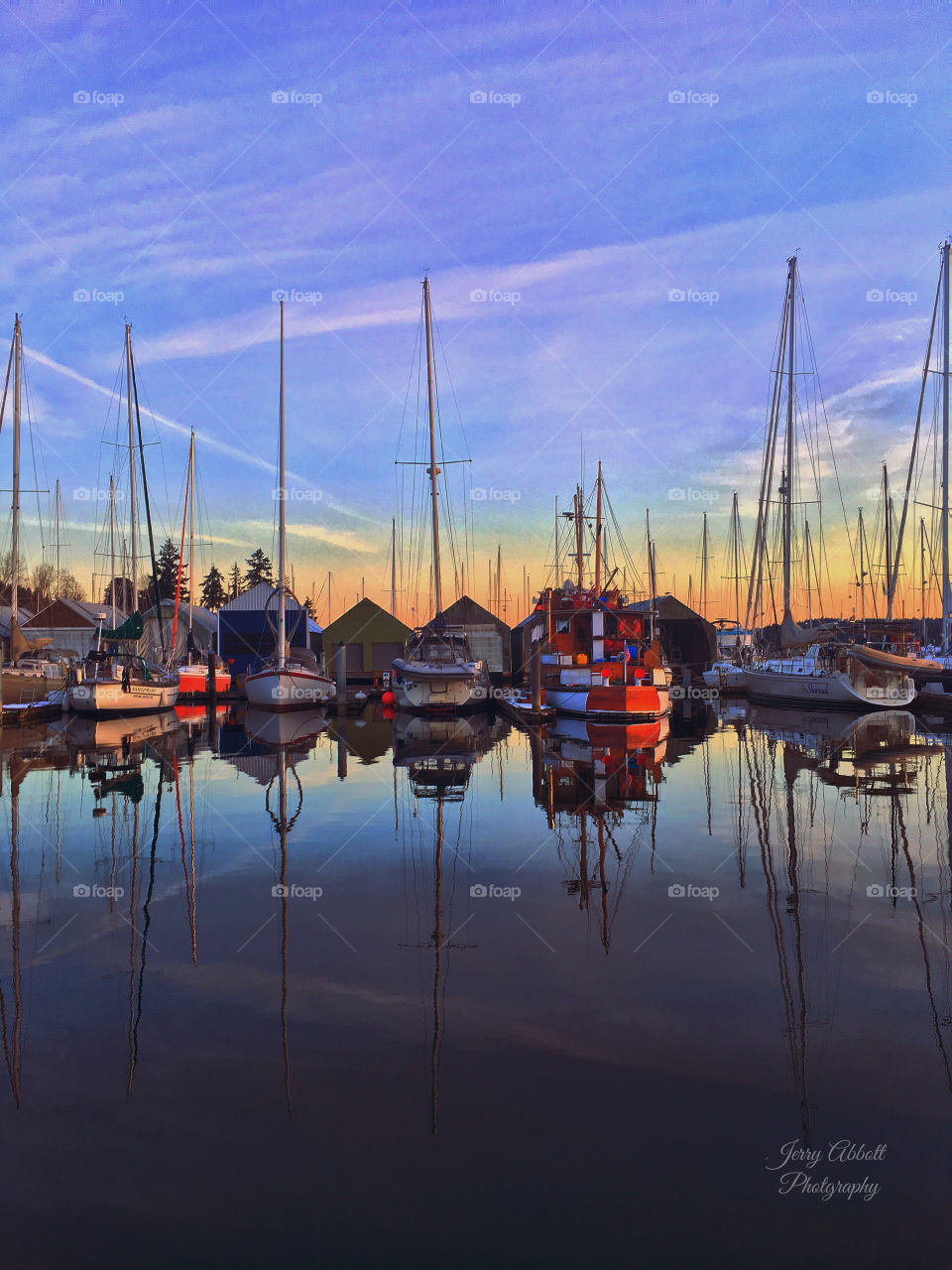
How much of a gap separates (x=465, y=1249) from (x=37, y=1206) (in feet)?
7.25

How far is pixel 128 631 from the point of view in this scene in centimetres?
4050

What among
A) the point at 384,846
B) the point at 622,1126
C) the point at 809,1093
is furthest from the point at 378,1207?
the point at 384,846

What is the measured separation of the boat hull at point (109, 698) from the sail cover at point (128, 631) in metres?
3.03

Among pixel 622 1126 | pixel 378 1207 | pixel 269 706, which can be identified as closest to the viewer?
pixel 378 1207

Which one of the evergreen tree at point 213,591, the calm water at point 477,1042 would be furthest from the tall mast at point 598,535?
the evergreen tree at point 213,591

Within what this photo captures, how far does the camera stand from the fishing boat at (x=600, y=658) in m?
33.0

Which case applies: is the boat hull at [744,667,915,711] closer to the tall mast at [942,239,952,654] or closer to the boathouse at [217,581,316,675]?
the tall mast at [942,239,952,654]

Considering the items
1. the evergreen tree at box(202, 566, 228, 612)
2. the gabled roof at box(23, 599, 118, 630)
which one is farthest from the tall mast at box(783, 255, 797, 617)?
the evergreen tree at box(202, 566, 228, 612)

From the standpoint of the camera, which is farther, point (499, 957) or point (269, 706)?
point (269, 706)

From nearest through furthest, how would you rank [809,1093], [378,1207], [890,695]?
[378,1207]
[809,1093]
[890,695]

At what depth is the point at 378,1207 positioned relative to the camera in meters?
4.52

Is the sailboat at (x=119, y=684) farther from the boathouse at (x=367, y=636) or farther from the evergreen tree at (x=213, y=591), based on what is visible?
the evergreen tree at (x=213, y=591)

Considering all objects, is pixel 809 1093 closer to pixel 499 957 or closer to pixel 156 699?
pixel 499 957

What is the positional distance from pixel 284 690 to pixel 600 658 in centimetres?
1456
